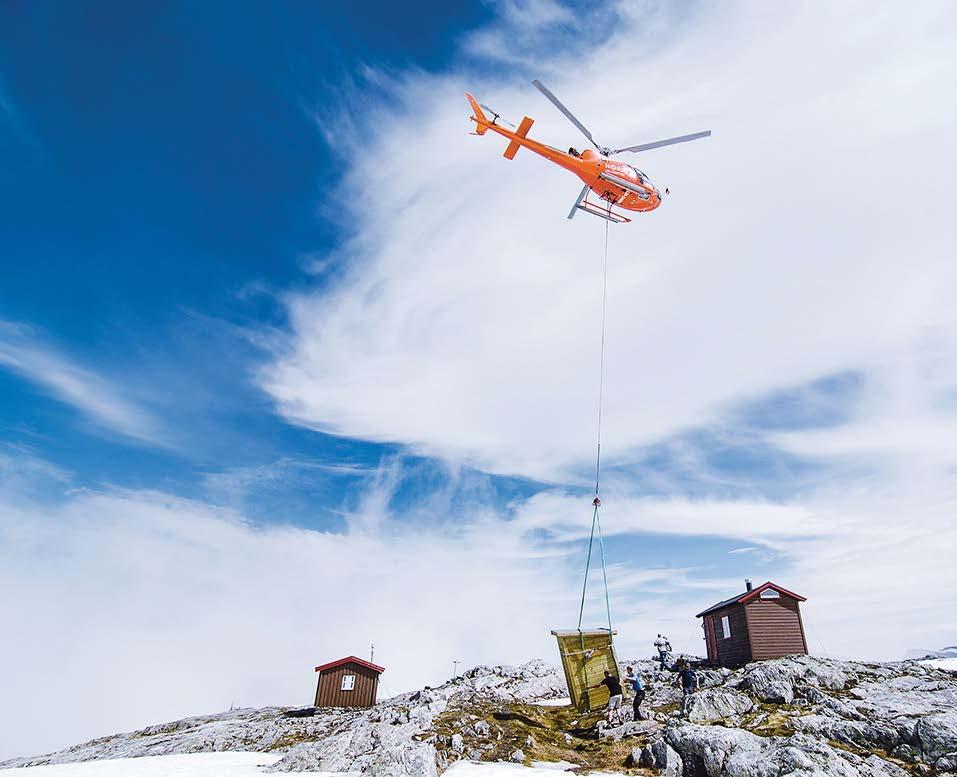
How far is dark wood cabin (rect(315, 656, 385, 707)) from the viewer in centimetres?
3969

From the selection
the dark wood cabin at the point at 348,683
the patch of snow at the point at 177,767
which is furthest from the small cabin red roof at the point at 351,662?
the patch of snow at the point at 177,767

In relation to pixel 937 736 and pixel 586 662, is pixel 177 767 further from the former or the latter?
pixel 937 736

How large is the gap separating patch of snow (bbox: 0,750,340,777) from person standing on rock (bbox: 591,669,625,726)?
35.4ft

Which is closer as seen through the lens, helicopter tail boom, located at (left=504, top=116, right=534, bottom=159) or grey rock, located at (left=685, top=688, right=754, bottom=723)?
grey rock, located at (left=685, top=688, right=754, bottom=723)

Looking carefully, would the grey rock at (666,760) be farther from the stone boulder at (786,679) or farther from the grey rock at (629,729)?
the stone boulder at (786,679)

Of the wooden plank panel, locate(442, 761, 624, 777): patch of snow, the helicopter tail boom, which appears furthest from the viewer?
the wooden plank panel

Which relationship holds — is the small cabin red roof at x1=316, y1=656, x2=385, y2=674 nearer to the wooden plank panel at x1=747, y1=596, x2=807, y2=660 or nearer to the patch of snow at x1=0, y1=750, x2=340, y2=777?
the patch of snow at x1=0, y1=750, x2=340, y2=777

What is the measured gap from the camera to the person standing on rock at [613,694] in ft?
74.6

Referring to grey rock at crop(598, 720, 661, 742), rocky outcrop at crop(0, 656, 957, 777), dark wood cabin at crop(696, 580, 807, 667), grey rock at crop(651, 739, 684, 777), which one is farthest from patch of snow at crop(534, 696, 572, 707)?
grey rock at crop(651, 739, 684, 777)

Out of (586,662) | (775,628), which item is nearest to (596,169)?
(586,662)

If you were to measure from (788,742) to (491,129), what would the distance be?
2832 centimetres

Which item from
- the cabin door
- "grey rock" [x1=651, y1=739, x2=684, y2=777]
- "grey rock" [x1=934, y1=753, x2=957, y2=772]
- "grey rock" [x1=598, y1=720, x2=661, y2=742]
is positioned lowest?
"grey rock" [x1=651, y1=739, x2=684, y2=777]

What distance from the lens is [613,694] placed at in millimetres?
22875

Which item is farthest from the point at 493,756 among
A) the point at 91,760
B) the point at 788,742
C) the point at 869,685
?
the point at 91,760
